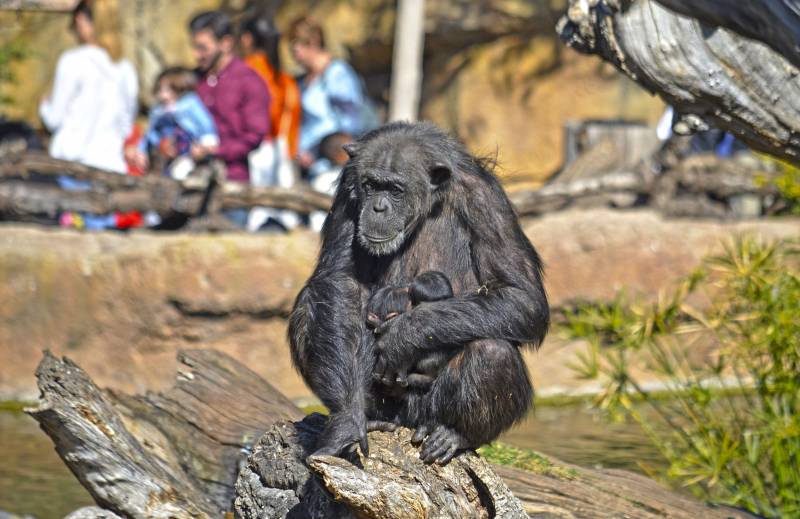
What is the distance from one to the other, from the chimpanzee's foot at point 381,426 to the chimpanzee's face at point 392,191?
70 cm

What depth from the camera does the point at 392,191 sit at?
504 centimetres

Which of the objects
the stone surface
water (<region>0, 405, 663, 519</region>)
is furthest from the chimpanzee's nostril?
the stone surface

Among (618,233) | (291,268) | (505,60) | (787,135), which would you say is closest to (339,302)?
(787,135)

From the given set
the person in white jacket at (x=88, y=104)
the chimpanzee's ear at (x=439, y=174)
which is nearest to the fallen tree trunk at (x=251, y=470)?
the chimpanzee's ear at (x=439, y=174)

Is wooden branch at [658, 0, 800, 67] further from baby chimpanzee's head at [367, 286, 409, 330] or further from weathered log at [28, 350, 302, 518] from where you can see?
weathered log at [28, 350, 302, 518]

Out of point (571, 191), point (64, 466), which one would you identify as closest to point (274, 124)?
point (571, 191)

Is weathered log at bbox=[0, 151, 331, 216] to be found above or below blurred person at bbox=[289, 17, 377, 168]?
below

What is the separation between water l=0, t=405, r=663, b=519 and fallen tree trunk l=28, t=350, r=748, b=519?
1.36 meters

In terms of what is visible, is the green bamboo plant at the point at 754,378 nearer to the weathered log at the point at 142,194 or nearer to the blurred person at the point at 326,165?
the weathered log at the point at 142,194

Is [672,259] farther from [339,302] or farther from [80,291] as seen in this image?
[339,302]

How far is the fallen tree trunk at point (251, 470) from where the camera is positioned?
180 inches

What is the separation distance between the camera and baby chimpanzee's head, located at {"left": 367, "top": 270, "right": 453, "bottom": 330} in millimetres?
4910

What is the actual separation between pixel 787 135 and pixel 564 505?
1978mm

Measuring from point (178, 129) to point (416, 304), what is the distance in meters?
6.64
